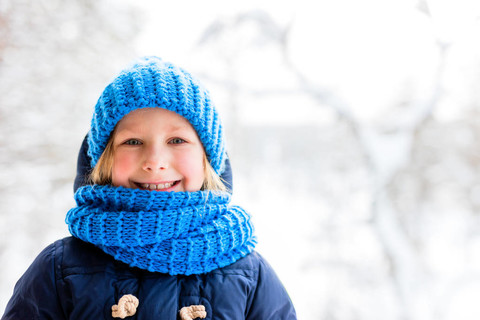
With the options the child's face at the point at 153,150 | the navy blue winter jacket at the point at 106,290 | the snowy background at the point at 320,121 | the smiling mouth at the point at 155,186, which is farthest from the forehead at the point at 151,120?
the snowy background at the point at 320,121

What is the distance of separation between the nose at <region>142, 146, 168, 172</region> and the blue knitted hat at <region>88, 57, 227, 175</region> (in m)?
0.09

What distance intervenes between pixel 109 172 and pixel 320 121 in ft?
2.70

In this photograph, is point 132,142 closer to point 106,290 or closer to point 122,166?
point 122,166

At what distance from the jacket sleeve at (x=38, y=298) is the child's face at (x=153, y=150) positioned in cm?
23

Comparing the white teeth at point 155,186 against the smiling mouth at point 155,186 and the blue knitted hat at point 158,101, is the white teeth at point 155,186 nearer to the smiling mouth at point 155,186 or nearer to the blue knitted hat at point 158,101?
the smiling mouth at point 155,186

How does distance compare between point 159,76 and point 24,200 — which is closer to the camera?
point 159,76

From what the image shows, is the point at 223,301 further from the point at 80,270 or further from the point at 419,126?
the point at 419,126

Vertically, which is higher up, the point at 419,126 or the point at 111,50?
the point at 111,50

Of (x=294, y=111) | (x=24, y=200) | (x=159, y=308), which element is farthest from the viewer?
(x=294, y=111)

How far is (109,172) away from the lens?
965 millimetres

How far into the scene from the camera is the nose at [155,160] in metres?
0.90

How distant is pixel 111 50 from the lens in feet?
4.87

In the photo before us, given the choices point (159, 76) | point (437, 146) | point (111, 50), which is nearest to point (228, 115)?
point (111, 50)

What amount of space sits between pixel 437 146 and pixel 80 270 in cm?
120
